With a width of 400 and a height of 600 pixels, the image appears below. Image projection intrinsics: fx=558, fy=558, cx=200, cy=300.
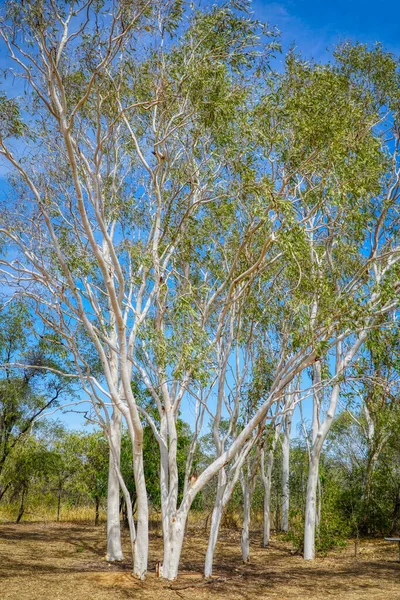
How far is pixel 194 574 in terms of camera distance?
9.50m

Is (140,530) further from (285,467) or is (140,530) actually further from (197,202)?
(285,467)

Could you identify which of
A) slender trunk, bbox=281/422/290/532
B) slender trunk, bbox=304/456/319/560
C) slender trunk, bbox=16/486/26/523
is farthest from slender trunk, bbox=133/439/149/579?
slender trunk, bbox=16/486/26/523

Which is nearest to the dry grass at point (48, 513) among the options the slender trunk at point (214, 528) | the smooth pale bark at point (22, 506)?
the smooth pale bark at point (22, 506)

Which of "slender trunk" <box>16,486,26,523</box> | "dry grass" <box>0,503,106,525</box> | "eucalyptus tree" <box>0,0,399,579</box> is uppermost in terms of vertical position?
"eucalyptus tree" <box>0,0,399,579</box>

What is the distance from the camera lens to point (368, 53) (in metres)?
11.9

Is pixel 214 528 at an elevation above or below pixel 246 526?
above

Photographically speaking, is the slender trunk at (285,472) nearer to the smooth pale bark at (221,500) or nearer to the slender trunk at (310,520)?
the slender trunk at (310,520)

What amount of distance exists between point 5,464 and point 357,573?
10.7 meters

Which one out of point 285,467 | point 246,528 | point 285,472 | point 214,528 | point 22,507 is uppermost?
point 285,467

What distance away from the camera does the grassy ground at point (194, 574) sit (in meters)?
7.68

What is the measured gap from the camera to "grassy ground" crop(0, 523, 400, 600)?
7.68 meters

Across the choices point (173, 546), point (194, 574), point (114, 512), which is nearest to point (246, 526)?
point (194, 574)

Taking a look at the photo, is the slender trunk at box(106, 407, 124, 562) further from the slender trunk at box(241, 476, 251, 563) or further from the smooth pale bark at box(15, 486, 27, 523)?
the smooth pale bark at box(15, 486, 27, 523)

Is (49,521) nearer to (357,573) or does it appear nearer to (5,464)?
(5,464)
